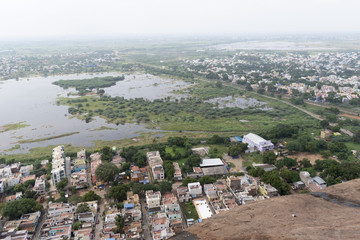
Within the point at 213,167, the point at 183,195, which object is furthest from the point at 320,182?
the point at 183,195

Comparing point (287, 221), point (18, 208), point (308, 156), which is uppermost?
point (287, 221)

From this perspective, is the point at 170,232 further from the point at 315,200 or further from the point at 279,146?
the point at 279,146

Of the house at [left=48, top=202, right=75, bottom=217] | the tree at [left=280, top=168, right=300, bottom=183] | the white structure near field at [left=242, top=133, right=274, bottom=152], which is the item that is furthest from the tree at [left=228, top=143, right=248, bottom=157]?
the house at [left=48, top=202, right=75, bottom=217]

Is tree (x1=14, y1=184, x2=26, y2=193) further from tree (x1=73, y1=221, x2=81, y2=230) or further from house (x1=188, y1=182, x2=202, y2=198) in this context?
house (x1=188, y1=182, x2=202, y2=198)

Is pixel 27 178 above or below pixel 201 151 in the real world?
below

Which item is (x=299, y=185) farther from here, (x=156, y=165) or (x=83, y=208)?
(x=83, y=208)

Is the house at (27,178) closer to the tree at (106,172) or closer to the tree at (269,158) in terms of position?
the tree at (106,172)

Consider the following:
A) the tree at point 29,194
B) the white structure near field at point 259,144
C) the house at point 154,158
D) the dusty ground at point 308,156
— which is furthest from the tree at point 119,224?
the dusty ground at point 308,156
